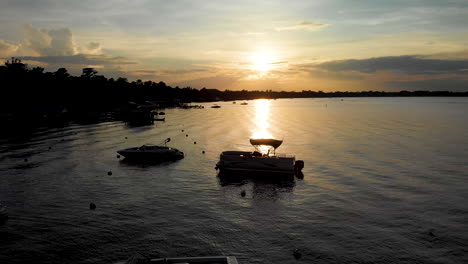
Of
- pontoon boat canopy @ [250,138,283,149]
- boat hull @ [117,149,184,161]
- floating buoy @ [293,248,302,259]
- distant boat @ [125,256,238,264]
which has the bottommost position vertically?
floating buoy @ [293,248,302,259]

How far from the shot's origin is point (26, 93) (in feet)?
502

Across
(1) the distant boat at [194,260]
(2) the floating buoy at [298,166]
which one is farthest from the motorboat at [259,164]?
(1) the distant boat at [194,260]

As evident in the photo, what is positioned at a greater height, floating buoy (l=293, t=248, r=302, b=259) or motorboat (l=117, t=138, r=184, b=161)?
motorboat (l=117, t=138, r=184, b=161)

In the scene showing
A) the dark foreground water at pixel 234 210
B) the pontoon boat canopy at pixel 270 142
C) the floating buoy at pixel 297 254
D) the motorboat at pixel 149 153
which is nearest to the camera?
the floating buoy at pixel 297 254

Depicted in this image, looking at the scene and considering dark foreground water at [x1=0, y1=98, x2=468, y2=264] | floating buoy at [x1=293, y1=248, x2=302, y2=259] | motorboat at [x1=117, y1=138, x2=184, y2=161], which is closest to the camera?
floating buoy at [x1=293, y1=248, x2=302, y2=259]

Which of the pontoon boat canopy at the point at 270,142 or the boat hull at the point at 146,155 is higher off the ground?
the pontoon boat canopy at the point at 270,142

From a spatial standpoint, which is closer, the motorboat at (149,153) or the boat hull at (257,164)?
the boat hull at (257,164)

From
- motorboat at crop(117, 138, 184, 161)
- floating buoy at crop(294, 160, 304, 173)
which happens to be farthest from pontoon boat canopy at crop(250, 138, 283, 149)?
motorboat at crop(117, 138, 184, 161)

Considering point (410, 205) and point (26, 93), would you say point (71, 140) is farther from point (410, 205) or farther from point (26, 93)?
point (26, 93)

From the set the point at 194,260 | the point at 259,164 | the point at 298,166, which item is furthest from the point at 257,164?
the point at 194,260

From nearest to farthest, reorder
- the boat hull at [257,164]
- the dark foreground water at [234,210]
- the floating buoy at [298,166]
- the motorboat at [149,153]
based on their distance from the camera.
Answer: the dark foreground water at [234,210] → the boat hull at [257,164] → the floating buoy at [298,166] → the motorboat at [149,153]

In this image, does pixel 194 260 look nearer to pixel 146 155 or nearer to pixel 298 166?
pixel 298 166

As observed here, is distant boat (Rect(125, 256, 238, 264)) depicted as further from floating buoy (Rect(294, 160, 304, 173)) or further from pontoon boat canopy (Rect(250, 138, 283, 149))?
pontoon boat canopy (Rect(250, 138, 283, 149))

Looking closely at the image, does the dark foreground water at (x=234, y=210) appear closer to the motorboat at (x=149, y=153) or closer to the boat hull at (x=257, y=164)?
the boat hull at (x=257, y=164)
